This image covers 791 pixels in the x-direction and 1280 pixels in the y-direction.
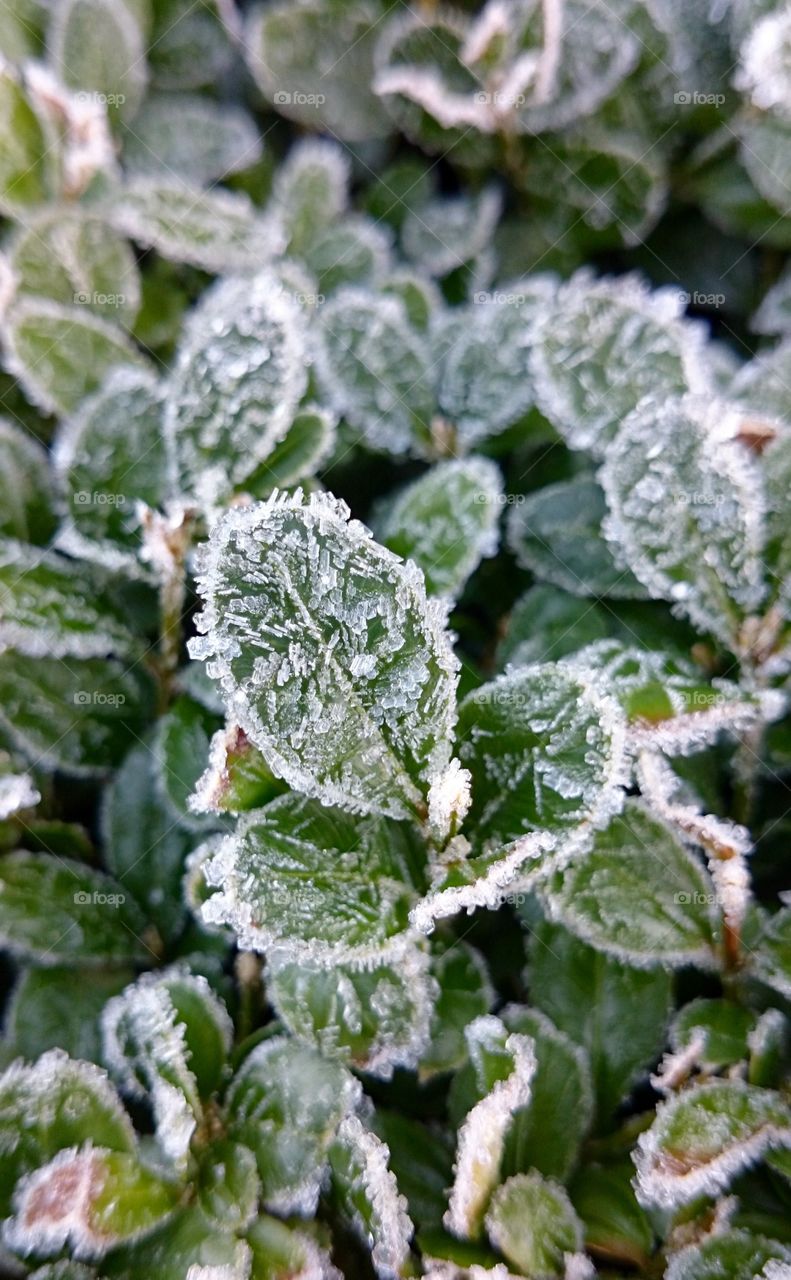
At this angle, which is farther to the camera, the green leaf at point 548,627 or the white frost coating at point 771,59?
the white frost coating at point 771,59

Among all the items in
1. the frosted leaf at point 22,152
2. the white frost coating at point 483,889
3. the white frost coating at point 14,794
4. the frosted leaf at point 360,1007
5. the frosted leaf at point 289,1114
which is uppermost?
the frosted leaf at point 22,152

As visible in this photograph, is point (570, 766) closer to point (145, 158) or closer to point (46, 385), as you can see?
point (46, 385)

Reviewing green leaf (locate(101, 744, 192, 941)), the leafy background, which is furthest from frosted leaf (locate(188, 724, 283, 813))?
green leaf (locate(101, 744, 192, 941))

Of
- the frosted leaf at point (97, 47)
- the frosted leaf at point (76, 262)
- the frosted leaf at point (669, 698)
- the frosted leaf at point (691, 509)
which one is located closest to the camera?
the frosted leaf at point (669, 698)

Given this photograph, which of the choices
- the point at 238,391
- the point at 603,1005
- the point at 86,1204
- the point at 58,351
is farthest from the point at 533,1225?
the point at 58,351

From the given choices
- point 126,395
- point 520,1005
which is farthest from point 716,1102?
point 126,395

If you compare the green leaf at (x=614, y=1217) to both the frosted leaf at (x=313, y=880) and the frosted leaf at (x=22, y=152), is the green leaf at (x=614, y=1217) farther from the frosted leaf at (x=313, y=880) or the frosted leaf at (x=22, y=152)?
the frosted leaf at (x=22, y=152)

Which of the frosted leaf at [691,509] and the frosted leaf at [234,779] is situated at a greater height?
the frosted leaf at [691,509]

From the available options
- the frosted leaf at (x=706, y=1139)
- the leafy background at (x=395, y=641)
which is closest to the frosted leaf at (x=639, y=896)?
the leafy background at (x=395, y=641)
